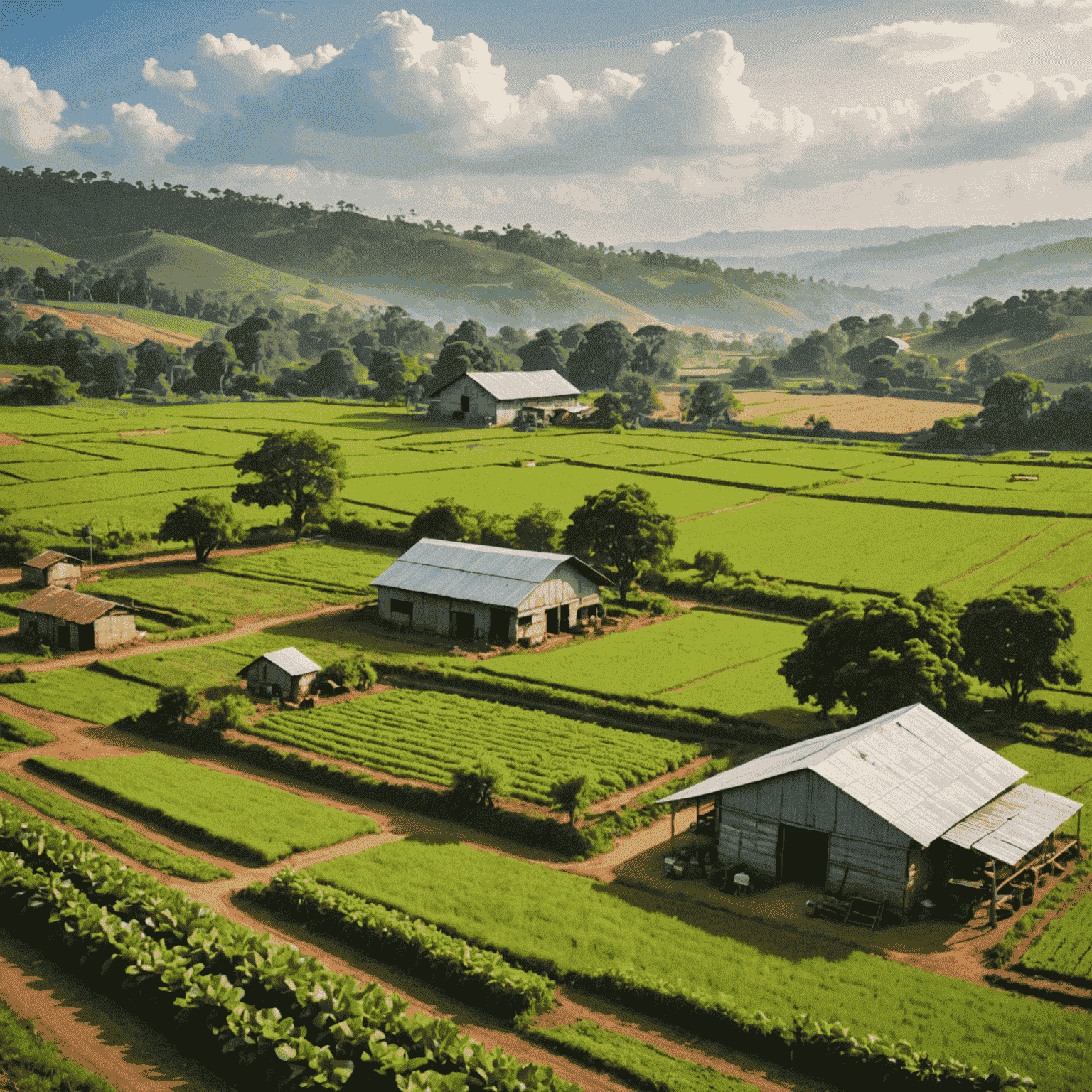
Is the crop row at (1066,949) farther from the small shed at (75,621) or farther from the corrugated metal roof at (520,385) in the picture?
the corrugated metal roof at (520,385)

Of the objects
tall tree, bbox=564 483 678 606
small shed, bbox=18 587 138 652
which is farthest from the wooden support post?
small shed, bbox=18 587 138 652

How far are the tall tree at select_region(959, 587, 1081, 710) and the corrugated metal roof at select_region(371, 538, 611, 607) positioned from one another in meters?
21.6

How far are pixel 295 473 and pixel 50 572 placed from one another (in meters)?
19.4

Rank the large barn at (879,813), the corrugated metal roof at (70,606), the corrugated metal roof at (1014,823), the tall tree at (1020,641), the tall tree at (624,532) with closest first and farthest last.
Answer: the corrugated metal roof at (1014,823), the large barn at (879,813), the tall tree at (1020,641), the corrugated metal roof at (70,606), the tall tree at (624,532)

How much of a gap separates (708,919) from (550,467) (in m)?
82.3

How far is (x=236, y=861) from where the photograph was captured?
1232 inches

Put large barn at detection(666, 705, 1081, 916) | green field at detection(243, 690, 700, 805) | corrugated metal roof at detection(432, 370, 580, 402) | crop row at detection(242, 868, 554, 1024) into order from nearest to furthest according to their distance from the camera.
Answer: crop row at detection(242, 868, 554, 1024), large barn at detection(666, 705, 1081, 916), green field at detection(243, 690, 700, 805), corrugated metal roof at detection(432, 370, 580, 402)

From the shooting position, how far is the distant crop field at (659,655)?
47.5 metres

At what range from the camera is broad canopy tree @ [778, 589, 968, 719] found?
38156 mm

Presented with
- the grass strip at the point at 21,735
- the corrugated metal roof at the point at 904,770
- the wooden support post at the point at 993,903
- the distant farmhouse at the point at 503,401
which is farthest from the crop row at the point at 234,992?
the distant farmhouse at the point at 503,401

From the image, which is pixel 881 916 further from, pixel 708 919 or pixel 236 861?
pixel 236 861

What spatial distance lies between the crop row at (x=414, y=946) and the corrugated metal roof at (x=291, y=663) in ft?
56.1

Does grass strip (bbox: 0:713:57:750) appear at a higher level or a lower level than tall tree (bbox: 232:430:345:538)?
lower

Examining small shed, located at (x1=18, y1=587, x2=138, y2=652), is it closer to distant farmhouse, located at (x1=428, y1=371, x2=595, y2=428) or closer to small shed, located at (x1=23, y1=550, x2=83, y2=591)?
small shed, located at (x1=23, y1=550, x2=83, y2=591)
